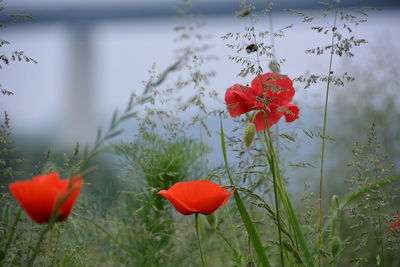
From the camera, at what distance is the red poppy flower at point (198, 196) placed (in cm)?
65

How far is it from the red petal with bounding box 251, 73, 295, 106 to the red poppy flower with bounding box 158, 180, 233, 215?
0.46ft

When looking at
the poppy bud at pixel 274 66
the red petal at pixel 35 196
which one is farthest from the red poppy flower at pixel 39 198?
the poppy bud at pixel 274 66

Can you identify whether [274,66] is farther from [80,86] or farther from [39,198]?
[80,86]

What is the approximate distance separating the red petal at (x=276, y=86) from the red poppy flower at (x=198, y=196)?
141 millimetres

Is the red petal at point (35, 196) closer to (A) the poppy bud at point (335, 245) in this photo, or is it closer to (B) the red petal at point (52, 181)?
(B) the red petal at point (52, 181)

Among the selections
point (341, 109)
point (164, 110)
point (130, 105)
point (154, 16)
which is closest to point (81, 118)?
point (154, 16)

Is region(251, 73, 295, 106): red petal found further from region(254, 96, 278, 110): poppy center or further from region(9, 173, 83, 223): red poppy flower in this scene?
region(9, 173, 83, 223): red poppy flower

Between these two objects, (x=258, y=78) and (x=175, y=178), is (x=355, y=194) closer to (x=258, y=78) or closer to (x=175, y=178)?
(x=258, y=78)

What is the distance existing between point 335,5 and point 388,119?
4.06 feet

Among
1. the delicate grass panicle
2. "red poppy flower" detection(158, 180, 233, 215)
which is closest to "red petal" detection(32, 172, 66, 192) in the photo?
the delicate grass panicle

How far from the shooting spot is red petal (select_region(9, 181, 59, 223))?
1.48 ft

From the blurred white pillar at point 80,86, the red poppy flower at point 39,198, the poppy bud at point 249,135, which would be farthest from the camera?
the blurred white pillar at point 80,86

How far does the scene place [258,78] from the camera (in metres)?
→ 0.71

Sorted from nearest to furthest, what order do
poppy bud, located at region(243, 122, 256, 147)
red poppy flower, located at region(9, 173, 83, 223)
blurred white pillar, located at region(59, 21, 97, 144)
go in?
red poppy flower, located at region(9, 173, 83, 223), poppy bud, located at region(243, 122, 256, 147), blurred white pillar, located at region(59, 21, 97, 144)
